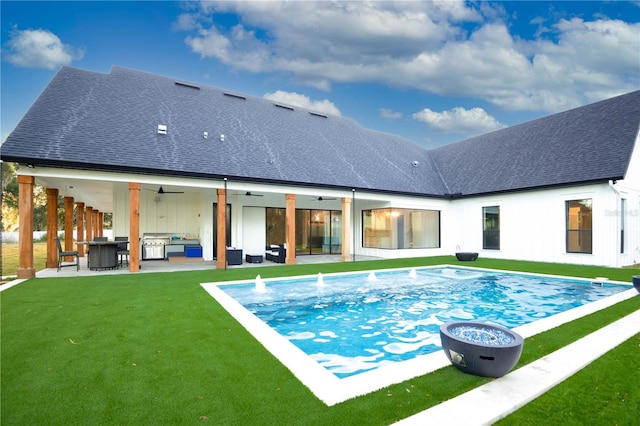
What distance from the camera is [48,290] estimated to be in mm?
7992

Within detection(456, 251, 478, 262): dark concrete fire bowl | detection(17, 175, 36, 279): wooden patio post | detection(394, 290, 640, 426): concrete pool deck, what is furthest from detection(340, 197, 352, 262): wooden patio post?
detection(17, 175, 36, 279): wooden patio post

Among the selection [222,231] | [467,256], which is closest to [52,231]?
[222,231]

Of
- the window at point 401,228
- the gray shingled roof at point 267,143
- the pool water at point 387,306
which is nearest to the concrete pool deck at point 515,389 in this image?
the pool water at point 387,306

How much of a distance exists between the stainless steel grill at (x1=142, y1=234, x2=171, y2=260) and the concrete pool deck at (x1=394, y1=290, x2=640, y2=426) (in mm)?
15405

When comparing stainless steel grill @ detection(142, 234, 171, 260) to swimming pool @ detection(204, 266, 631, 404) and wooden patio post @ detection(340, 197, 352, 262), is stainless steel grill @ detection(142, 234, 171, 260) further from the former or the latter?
wooden patio post @ detection(340, 197, 352, 262)

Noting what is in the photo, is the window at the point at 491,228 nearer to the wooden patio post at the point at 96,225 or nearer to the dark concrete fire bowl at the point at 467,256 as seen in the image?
the dark concrete fire bowl at the point at 467,256

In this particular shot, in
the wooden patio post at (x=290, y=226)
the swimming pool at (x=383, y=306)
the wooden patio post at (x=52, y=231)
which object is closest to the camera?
the swimming pool at (x=383, y=306)

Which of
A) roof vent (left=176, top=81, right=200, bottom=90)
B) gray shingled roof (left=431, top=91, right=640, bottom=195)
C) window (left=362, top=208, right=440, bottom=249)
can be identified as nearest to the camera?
gray shingled roof (left=431, top=91, right=640, bottom=195)

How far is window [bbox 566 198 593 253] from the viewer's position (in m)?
13.9

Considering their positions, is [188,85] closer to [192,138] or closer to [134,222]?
[192,138]

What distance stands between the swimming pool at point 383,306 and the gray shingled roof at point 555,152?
6100 mm

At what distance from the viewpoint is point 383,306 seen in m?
7.59

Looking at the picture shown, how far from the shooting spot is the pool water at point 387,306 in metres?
5.08

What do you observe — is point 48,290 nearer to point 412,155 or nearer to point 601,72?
point 412,155
